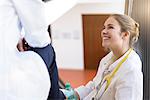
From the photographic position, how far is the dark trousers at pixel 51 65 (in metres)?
0.68

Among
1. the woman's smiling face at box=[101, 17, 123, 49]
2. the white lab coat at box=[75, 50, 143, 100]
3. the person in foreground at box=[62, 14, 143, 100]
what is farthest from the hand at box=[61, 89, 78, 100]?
the woman's smiling face at box=[101, 17, 123, 49]

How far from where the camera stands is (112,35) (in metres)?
0.95

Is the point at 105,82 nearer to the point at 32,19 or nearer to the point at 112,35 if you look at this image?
the point at 112,35

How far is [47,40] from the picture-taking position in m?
0.67

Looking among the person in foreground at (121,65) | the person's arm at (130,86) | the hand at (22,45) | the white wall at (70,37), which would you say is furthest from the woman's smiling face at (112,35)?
the white wall at (70,37)

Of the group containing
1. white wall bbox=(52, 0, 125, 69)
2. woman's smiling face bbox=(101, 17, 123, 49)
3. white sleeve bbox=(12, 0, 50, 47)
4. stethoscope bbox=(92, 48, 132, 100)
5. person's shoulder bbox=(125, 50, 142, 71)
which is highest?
white sleeve bbox=(12, 0, 50, 47)

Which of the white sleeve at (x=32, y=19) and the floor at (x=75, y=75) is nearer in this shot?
the white sleeve at (x=32, y=19)

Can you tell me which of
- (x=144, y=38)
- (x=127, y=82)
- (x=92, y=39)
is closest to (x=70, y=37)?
(x=92, y=39)

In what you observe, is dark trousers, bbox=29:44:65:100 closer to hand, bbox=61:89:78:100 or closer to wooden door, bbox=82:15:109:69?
hand, bbox=61:89:78:100

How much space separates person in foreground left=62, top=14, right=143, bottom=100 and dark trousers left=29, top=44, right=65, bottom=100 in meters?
0.21

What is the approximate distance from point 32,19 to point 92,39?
2.71m

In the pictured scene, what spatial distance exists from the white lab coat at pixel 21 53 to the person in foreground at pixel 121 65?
334 millimetres

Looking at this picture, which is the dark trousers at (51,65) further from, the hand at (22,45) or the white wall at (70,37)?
the white wall at (70,37)

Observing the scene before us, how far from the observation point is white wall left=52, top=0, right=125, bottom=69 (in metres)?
3.48
